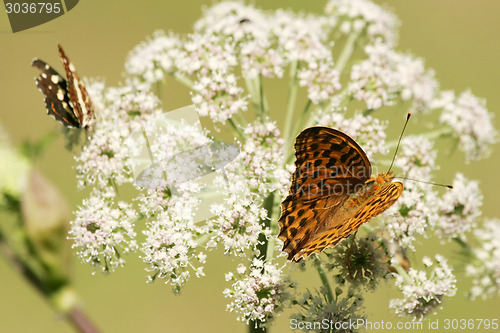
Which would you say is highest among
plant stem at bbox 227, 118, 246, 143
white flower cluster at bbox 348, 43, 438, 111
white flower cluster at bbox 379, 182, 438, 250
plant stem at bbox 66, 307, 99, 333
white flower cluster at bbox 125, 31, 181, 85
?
white flower cluster at bbox 125, 31, 181, 85

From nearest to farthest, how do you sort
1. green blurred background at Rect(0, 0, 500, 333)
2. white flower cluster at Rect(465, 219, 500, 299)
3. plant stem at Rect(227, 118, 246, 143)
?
plant stem at Rect(227, 118, 246, 143) → white flower cluster at Rect(465, 219, 500, 299) → green blurred background at Rect(0, 0, 500, 333)

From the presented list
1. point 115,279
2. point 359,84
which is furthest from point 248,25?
point 115,279

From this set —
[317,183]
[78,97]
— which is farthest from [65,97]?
[317,183]

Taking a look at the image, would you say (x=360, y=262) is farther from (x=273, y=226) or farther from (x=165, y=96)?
(x=165, y=96)

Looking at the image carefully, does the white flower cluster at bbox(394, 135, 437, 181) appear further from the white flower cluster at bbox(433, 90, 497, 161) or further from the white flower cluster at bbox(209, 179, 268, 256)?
the white flower cluster at bbox(209, 179, 268, 256)

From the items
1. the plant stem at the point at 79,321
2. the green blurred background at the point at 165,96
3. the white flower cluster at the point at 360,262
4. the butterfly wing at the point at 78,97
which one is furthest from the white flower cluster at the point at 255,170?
the green blurred background at the point at 165,96

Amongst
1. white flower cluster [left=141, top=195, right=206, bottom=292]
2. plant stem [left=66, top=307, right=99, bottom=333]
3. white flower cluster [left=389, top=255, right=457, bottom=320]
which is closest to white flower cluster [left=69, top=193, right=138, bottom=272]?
white flower cluster [left=141, top=195, right=206, bottom=292]
